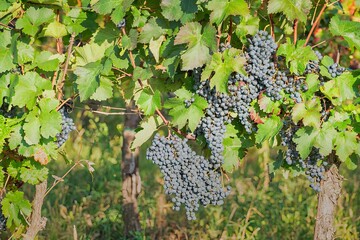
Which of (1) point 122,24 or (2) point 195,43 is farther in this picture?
(1) point 122,24

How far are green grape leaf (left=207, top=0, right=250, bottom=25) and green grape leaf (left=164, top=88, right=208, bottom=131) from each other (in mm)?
444

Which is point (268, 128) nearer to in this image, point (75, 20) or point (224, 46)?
point (224, 46)

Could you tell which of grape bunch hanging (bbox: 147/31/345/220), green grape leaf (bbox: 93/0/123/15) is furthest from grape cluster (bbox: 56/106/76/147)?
green grape leaf (bbox: 93/0/123/15)

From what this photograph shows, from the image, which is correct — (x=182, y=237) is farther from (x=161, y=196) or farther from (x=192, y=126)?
(x=192, y=126)

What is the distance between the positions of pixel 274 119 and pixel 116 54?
0.90m

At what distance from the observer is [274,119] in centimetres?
320

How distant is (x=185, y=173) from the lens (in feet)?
10.9

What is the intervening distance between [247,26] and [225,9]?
232 mm

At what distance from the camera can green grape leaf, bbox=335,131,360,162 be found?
123 inches

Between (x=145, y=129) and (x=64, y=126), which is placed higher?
(x=145, y=129)

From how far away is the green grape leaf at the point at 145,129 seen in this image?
11.2 ft

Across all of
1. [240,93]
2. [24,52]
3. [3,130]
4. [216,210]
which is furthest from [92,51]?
[216,210]

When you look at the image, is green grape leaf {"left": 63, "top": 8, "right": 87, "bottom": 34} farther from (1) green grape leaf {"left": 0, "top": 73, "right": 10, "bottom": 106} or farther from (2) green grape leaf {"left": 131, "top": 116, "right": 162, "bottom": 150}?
(2) green grape leaf {"left": 131, "top": 116, "right": 162, "bottom": 150}

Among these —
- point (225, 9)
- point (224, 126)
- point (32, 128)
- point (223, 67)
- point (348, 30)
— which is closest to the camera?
point (225, 9)
